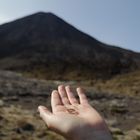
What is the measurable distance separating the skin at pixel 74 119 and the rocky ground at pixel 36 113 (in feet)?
61.7

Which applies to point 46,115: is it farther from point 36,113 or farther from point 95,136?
point 36,113

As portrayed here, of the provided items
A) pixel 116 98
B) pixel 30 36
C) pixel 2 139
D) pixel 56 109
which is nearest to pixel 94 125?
pixel 56 109

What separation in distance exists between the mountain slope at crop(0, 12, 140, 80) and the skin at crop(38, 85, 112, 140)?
232 feet

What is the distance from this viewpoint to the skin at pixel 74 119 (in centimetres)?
301

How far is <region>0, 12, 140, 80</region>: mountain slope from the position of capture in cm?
8000

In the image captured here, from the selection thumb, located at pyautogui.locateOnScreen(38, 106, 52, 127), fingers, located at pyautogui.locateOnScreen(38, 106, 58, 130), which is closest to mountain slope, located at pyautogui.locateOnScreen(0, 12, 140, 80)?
thumb, located at pyautogui.locateOnScreen(38, 106, 52, 127)

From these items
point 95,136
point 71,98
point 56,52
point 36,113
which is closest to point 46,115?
point 71,98

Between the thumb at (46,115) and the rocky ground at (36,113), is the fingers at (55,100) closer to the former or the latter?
the thumb at (46,115)

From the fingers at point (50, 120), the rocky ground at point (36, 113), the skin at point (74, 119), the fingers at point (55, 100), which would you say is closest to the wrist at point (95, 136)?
the skin at point (74, 119)

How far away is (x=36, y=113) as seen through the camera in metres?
31.2

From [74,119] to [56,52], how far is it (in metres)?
85.6

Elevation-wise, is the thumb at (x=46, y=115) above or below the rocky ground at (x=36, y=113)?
above

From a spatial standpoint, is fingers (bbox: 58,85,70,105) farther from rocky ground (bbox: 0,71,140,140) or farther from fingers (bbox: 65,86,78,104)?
rocky ground (bbox: 0,71,140,140)

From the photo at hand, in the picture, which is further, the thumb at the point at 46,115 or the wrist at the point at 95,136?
the thumb at the point at 46,115
